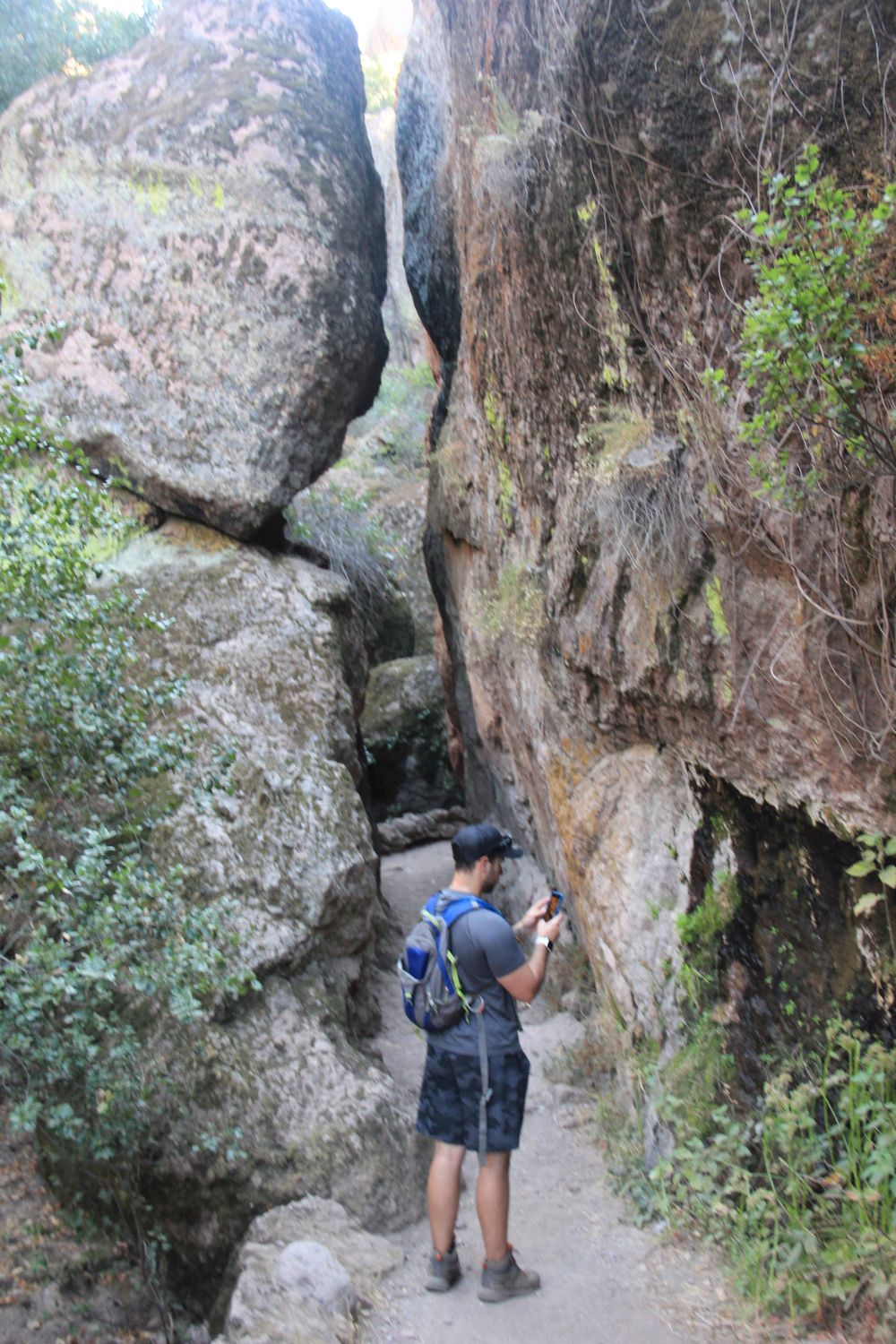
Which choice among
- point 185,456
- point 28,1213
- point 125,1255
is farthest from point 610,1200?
point 185,456

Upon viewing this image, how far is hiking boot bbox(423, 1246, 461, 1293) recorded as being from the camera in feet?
13.2

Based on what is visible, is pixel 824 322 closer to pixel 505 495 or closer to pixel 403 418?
pixel 505 495

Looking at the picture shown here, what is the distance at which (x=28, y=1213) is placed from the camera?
218 inches

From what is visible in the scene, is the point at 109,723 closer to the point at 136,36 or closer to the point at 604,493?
the point at 604,493

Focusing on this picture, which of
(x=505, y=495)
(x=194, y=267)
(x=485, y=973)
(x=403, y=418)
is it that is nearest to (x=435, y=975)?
(x=485, y=973)

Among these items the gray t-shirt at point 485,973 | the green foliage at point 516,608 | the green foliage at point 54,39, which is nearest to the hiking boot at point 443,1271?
the gray t-shirt at point 485,973

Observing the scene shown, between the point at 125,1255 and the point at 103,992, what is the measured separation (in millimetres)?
2342

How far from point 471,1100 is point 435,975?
1.68 feet

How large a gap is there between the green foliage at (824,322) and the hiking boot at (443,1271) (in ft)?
11.7

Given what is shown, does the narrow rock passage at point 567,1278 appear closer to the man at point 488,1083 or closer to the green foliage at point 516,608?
the man at point 488,1083

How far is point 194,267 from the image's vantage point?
8992 mm

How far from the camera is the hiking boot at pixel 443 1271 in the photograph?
4.04m

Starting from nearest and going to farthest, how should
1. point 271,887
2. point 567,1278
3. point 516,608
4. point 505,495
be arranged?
point 567,1278 < point 271,887 < point 516,608 < point 505,495

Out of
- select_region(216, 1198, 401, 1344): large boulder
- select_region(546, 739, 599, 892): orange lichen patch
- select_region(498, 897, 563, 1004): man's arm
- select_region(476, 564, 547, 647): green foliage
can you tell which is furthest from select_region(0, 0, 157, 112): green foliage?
select_region(216, 1198, 401, 1344): large boulder
